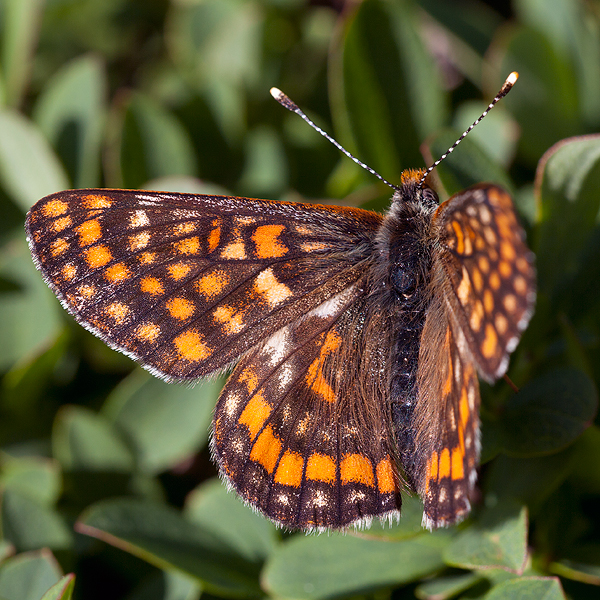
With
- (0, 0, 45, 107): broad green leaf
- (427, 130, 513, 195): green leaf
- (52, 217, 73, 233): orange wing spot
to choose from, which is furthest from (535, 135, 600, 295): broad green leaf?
(0, 0, 45, 107): broad green leaf

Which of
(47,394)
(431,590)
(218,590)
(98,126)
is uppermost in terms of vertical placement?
(98,126)

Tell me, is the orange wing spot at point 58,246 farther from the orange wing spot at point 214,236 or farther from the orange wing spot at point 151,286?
the orange wing spot at point 214,236

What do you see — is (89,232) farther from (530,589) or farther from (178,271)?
(530,589)

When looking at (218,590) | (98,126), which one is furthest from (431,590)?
(98,126)

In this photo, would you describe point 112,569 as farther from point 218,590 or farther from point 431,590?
point 431,590

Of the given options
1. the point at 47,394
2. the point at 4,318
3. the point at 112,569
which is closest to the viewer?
the point at 112,569

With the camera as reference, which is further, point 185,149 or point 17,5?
point 17,5
